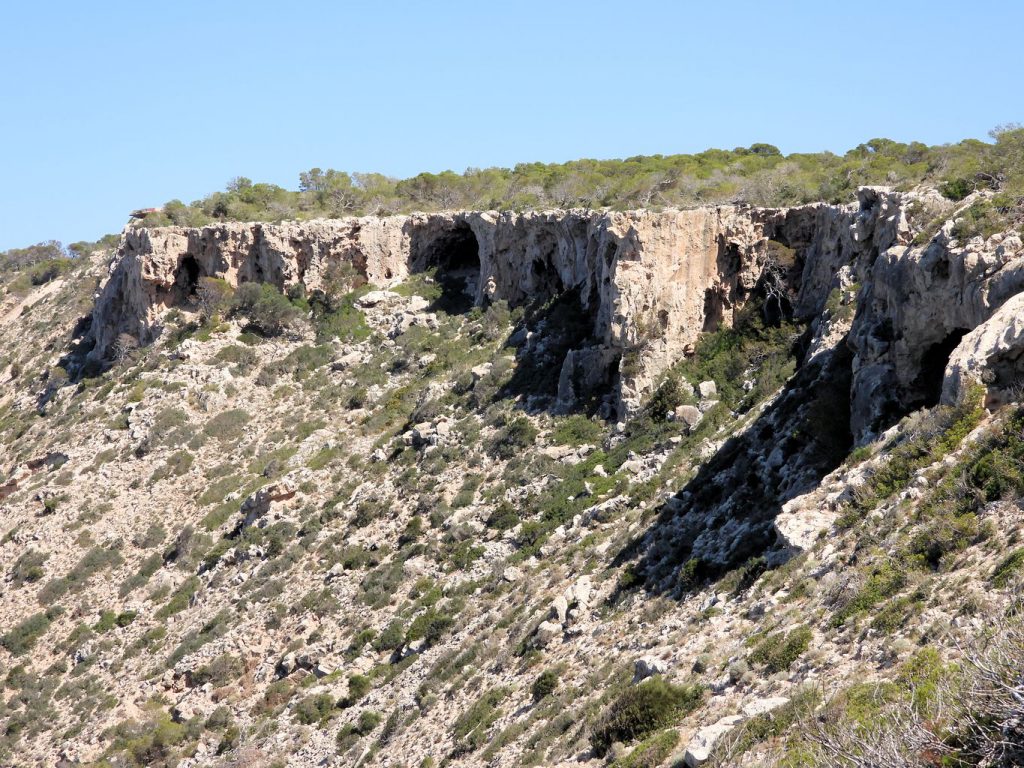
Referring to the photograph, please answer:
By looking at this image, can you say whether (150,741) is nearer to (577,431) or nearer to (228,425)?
(577,431)

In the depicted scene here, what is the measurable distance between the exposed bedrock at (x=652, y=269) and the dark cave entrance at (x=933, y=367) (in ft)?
0.09

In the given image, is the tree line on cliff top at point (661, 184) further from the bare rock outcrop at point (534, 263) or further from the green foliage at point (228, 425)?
the green foliage at point (228, 425)

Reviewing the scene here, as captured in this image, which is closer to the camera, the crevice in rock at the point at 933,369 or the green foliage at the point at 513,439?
the crevice in rock at the point at 933,369

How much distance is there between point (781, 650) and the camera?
1368cm

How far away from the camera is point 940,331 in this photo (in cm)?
1894

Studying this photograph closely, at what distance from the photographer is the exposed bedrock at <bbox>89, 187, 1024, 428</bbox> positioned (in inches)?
750

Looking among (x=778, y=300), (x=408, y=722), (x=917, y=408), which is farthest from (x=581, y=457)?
A: (x=917, y=408)

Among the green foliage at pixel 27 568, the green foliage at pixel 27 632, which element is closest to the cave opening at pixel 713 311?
the green foliage at pixel 27 632

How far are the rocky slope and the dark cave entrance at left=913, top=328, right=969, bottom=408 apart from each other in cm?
7

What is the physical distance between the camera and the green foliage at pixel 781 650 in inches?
529

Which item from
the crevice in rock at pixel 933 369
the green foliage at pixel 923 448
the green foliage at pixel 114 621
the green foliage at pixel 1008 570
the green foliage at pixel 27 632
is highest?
the crevice in rock at pixel 933 369

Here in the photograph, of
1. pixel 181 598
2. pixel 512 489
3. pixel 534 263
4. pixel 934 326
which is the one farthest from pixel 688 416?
pixel 181 598

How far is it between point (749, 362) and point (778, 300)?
7.28 ft

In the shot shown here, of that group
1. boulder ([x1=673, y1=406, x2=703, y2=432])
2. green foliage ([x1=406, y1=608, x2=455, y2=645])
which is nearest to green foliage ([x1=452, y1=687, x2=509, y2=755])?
green foliage ([x1=406, y1=608, x2=455, y2=645])
